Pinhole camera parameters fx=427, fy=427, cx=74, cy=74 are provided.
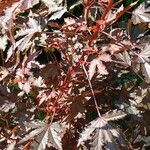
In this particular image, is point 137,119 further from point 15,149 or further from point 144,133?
point 15,149

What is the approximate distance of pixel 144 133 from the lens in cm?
211

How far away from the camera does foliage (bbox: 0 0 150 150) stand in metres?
1.72

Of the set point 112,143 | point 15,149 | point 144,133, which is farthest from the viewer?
point 144,133

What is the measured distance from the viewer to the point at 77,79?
191 centimetres

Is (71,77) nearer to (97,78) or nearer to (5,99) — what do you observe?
(97,78)

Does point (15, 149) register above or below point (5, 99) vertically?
below

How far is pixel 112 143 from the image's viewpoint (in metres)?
1.68

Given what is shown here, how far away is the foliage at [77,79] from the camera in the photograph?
1.72 meters

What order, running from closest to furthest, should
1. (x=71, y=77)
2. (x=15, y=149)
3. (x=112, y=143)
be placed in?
(x=112, y=143)
(x=71, y=77)
(x=15, y=149)

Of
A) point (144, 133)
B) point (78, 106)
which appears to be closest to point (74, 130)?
point (78, 106)

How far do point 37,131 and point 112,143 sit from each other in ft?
1.03

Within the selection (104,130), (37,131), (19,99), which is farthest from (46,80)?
(104,130)

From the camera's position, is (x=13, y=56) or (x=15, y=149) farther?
(x=13, y=56)

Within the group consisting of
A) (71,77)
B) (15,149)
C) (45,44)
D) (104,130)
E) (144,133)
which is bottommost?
(144,133)
